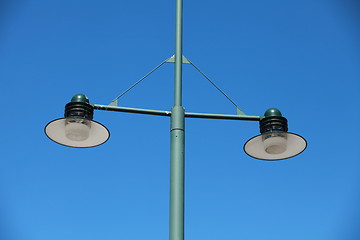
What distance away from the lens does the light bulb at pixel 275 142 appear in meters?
5.02

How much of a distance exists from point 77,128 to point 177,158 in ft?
3.62

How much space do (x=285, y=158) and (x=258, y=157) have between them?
0.28 meters

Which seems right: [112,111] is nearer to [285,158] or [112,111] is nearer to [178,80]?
[178,80]

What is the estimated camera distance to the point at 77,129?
4859mm

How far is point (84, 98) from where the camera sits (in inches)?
189

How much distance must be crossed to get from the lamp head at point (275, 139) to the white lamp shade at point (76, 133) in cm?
150

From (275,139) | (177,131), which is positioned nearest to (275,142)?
(275,139)

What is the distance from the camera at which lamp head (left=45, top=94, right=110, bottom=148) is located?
15.7ft

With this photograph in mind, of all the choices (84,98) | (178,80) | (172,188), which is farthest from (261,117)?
(84,98)

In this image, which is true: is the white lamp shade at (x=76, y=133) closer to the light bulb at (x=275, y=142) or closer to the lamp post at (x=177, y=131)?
the lamp post at (x=177, y=131)

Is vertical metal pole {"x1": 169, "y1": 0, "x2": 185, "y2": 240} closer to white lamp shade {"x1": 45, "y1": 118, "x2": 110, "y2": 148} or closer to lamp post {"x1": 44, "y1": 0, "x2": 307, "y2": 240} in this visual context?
lamp post {"x1": 44, "y1": 0, "x2": 307, "y2": 240}

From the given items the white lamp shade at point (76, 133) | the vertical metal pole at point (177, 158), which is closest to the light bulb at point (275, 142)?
the vertical metal pole at point (177, 158)

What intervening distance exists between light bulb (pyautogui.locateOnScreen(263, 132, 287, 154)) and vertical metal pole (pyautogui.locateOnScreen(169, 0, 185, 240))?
3.18 feet

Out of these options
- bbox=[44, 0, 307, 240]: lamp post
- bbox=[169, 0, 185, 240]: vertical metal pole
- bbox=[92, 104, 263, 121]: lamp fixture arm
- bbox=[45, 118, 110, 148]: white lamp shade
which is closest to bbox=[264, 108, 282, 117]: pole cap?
bbox=[44, 0, 307, 240]: lamp post
